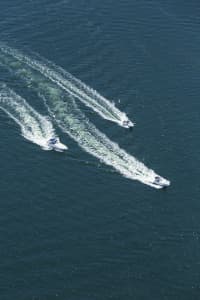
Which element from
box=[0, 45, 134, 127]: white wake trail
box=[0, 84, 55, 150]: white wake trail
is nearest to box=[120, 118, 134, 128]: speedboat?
box=[0, 45, 134, 127]: white wake trail

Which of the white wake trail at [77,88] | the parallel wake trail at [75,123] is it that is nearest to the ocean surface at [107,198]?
the parallel wake trail at [75,123]

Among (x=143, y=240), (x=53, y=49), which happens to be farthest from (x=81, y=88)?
(x=143, y=240)

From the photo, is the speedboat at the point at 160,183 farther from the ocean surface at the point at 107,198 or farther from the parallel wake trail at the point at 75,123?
the ocean surface at the point at 107,198

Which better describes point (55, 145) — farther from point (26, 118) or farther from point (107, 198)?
point (107, 198)

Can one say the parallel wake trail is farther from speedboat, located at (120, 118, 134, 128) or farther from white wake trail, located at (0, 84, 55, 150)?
speedboat, located at (120, 118, 134, 128)

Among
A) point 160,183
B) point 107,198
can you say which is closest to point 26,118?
point 107,198

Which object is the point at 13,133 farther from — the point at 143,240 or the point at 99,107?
the point at 143,240
